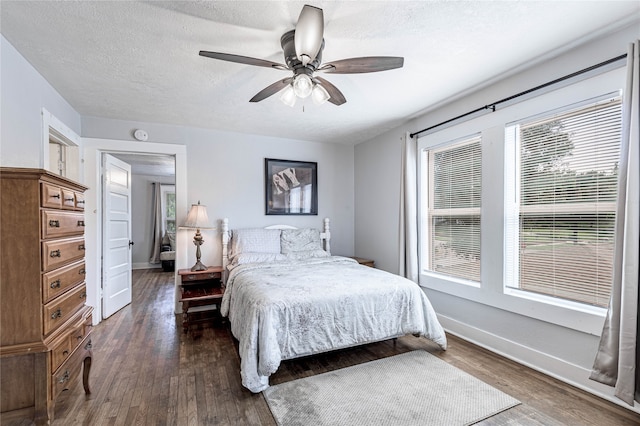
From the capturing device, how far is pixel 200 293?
3.46 metres

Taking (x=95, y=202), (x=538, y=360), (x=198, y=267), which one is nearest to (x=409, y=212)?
(x=538, y=360)

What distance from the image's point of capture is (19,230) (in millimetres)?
1448

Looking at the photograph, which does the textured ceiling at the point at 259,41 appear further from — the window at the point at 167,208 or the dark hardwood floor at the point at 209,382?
the window at the point at 167,208

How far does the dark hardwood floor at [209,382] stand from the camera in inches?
71.3

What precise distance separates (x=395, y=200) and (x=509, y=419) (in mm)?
2667

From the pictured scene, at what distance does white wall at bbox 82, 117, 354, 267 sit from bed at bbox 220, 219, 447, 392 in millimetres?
1103

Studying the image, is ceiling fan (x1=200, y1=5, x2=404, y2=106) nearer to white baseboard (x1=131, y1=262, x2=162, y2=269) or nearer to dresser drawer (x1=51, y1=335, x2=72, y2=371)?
dresser drawer (x1=51, y1=335, x2=72, y2=371)

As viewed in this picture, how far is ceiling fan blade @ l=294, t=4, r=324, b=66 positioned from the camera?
4.84 feet

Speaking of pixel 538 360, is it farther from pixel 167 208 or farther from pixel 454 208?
pixel 167 208

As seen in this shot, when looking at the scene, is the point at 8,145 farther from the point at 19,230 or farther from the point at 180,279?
the point at 180,279

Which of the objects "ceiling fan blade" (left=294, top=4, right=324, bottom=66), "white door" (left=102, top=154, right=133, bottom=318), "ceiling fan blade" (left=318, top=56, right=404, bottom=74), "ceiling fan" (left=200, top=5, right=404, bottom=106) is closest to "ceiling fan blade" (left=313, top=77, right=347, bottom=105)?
"ceiling fan" (left=200, top=5, right=404, bottom=106)

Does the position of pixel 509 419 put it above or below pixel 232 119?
below

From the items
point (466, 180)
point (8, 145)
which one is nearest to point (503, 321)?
point (466, 180)

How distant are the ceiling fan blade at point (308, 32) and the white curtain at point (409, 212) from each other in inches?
88.6
